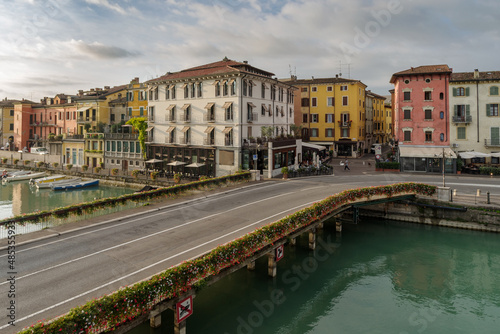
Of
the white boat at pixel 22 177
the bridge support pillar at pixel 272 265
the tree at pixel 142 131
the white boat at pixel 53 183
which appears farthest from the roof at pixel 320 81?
the bridge support pillar at pixel 272 265

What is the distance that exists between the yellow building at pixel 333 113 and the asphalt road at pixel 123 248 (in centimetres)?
3829

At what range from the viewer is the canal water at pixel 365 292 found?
1573 cm

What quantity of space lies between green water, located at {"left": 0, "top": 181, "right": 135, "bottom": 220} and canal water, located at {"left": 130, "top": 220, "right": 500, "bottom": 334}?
1193 inches

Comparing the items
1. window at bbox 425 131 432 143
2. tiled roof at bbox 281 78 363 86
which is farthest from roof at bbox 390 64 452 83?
tiled roof at bbox 281 78 363 86

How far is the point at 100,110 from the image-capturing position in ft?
216

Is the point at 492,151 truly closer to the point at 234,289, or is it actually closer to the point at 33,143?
the point at 234,289

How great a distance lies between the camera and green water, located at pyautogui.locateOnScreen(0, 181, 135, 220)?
39281mm

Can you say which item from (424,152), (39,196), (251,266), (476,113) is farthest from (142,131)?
(476,113)

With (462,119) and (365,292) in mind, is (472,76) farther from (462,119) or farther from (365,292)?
(365,292)

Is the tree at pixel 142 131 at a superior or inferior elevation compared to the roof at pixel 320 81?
inferior

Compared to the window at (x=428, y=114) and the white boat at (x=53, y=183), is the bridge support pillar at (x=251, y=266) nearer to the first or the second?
the window at (x=428, y=114)

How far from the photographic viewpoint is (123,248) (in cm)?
1656

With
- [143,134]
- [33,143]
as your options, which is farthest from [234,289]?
[33,143]

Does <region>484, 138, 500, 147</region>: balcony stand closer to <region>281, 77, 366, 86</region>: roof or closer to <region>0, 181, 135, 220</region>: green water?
<region>281, 77, 366, 86</region>: roof
